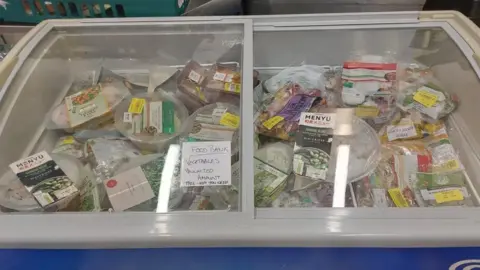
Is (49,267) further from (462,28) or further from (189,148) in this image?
(462,28)

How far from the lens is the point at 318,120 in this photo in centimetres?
124

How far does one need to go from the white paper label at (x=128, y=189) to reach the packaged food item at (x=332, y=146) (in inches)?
15.5

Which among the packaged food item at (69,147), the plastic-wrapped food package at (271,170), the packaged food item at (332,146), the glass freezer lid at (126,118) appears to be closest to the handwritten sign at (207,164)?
the glass freezer lid at (126,118)

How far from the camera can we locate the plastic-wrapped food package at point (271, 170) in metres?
1.11

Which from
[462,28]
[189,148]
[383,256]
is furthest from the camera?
[462,28]

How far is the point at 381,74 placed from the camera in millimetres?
1406

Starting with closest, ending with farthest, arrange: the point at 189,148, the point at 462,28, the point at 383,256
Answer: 1. the point at 383,256
2. the point at 189,148
3. the point at 462,28

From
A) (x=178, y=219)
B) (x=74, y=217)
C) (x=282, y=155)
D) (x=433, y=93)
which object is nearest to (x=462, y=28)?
(x=433, y=93)

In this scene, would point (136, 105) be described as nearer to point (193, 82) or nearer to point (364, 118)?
point (193, 82)

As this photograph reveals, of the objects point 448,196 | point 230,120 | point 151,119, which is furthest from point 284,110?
point 448,196

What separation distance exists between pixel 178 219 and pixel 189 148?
0.23 m

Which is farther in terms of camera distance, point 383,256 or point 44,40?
point 44,40

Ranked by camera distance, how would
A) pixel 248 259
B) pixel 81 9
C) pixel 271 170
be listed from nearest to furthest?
pixel 248 259, pixel 271 170, pixel 81 9

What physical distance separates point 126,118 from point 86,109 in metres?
0.14
